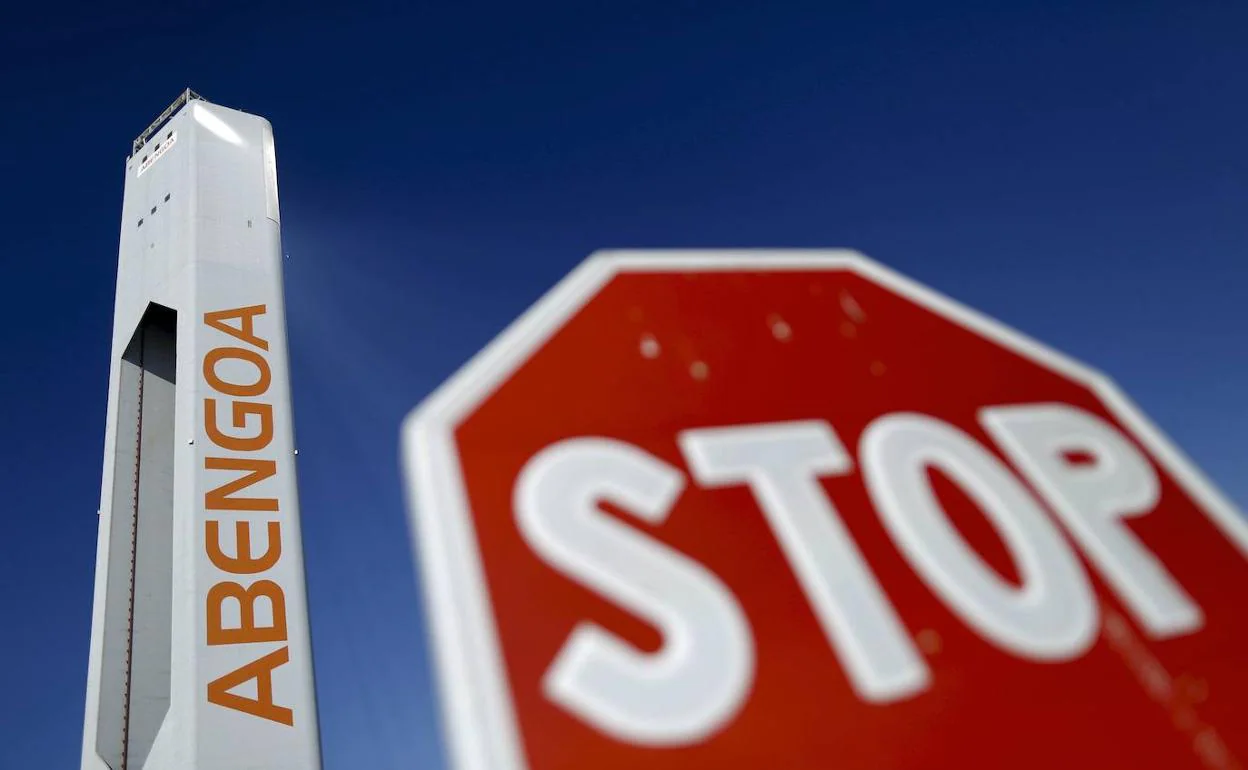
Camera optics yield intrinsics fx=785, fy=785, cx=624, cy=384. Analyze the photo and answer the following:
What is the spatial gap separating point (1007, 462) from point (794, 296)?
0.62 meters

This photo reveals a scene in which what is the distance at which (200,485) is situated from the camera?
494 inches

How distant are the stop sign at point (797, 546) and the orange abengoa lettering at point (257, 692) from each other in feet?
39.3

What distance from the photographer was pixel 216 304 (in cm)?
1440

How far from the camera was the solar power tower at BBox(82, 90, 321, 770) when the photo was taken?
37.6 ft

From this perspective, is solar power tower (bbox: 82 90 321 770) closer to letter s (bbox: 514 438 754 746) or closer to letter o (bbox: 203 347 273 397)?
letter o (bbox: 203 347 273 397)

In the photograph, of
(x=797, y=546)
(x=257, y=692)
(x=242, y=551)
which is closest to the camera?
(x=797, y=546)

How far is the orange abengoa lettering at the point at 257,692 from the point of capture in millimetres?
11258

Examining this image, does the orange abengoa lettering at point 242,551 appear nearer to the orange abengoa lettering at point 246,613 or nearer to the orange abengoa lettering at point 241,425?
the orange abengoa lettering at point 246,613

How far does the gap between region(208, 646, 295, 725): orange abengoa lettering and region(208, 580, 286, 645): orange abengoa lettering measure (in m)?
0.38

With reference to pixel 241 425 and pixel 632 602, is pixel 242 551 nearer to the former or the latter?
pixel 241 425

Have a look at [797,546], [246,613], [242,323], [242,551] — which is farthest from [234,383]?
[797,546]

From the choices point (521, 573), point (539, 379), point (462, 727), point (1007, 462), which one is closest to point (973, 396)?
point (1007, 462)

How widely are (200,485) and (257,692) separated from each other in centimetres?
339

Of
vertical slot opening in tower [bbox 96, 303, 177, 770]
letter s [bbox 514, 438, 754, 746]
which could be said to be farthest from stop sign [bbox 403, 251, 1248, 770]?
vertical slot opening in tower [bbox 96, 303, 177, 770]
